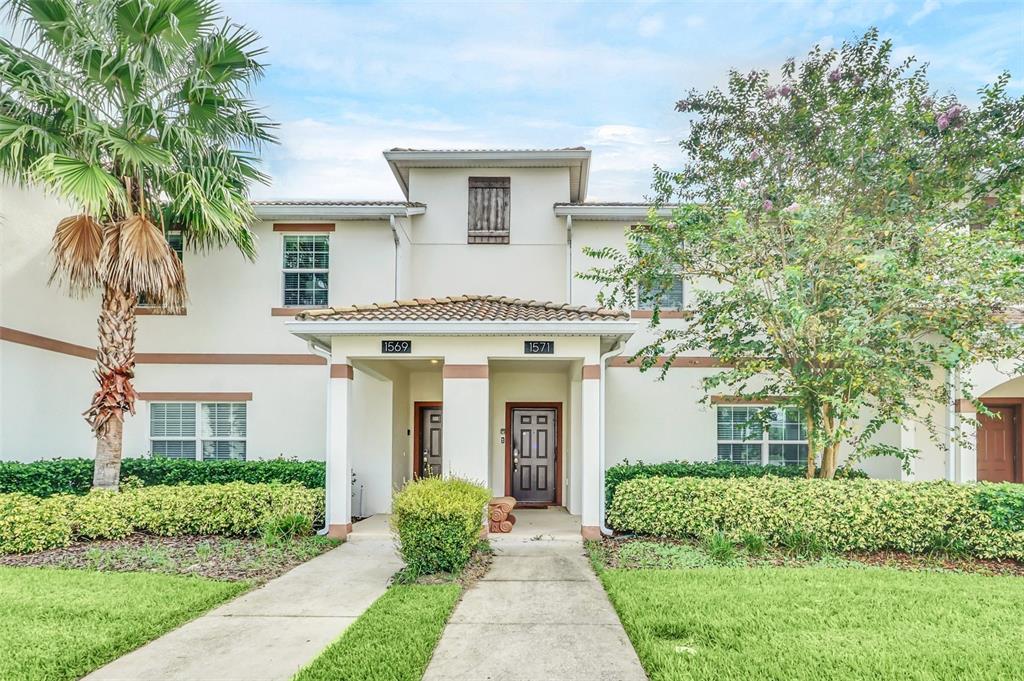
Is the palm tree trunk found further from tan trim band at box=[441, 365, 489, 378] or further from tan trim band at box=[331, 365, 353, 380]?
tan trim band at box=[441, 365, 489, 378]

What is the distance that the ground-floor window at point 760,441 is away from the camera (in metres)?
12.9

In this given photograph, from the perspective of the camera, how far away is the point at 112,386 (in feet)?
33.5

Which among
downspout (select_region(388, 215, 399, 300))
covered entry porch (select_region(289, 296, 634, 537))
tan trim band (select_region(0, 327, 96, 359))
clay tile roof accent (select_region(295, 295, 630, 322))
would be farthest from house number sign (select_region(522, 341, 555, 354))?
tan trim band (select_region(0, 327, 96, 359))

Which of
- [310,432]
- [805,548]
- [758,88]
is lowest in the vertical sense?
[805,548]

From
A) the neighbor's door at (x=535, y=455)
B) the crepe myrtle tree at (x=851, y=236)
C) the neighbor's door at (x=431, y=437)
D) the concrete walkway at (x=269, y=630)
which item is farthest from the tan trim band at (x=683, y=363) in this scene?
the concrete walkway at (x=269, y=630)

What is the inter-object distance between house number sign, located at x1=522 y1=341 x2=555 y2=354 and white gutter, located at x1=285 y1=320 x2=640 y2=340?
13.0 inches

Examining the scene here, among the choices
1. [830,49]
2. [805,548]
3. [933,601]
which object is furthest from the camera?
[830,49]

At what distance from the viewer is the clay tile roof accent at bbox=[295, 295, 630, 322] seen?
9922mm

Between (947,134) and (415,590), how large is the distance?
10.1 metres

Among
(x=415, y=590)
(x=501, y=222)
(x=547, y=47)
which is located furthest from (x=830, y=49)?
(x=415, y=590)

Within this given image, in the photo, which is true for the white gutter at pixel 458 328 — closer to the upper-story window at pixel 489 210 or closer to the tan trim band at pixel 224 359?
the tan trim band at pixel 224 359

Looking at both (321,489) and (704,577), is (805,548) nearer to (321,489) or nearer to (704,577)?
(704,577)

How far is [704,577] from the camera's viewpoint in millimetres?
7445

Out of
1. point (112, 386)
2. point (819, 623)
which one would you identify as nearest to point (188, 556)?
point (112, 386)
